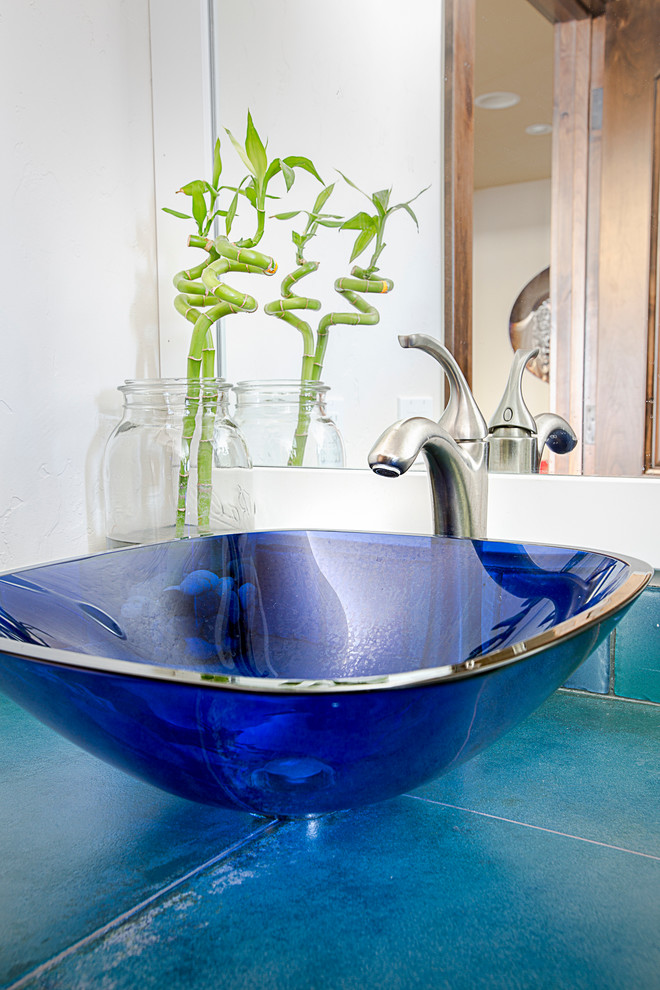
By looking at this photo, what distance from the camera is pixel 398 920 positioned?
384 millimetres

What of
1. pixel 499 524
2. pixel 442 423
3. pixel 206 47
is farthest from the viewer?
pixel 206 47

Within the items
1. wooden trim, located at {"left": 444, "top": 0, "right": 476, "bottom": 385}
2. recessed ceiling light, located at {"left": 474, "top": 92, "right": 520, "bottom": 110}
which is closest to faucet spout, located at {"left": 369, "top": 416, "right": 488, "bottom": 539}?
wooden trim, located at {"left": 444, "top": 0, "right": 476, "bottom": 385}

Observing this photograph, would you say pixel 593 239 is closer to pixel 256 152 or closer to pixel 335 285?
pixel 335 285

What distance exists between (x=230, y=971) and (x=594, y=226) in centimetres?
78

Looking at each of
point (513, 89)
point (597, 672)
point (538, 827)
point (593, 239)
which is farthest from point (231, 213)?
point (538, 827)

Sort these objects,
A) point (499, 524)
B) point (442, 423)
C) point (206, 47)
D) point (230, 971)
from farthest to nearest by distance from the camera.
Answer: point (206, 47) < point (499, 524) < point (442, 423) < point (230, 971)

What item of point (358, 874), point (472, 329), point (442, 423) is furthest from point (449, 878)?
point (472, 329)

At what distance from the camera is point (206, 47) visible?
1.20m

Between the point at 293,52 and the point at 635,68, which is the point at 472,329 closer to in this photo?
the point at 635,68

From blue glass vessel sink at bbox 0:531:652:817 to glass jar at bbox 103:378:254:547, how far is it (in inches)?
9.9

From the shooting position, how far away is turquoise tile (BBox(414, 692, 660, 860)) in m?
0.48

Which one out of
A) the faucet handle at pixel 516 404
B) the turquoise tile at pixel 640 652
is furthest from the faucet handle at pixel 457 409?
the turquoise tile at pixel 640 652

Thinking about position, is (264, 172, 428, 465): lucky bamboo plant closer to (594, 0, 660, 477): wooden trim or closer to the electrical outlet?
the electrical outlet

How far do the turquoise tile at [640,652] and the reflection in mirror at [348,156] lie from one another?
365mm
